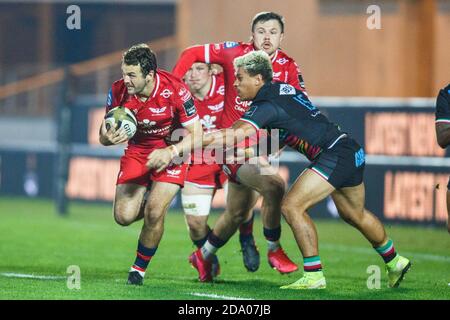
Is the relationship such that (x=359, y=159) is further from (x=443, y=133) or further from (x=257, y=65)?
(x=257, y=65)

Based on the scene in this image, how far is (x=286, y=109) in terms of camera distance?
1021cm

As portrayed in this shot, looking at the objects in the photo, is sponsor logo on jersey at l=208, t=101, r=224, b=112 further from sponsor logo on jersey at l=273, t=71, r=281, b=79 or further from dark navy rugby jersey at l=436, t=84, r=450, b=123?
dark navy rugby jersey at l=436, t=84, r=450, b=123

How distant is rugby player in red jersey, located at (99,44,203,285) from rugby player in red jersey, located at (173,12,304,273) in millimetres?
695

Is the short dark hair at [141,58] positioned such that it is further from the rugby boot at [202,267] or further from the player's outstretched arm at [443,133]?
the player's outstretched arm at [443,133]

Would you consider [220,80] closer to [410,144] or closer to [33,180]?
[410,144]

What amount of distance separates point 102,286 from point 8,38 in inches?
880

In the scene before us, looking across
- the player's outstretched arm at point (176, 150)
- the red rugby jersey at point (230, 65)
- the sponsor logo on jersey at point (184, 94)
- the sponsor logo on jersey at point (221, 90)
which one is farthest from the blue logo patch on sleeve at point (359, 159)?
the sponsor logo on jersey at point (221, 90)

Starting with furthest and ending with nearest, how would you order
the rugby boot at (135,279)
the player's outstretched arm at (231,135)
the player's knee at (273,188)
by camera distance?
the player's knee at (273,188), the rugby boot at (135,279), the player's outstretched arm at (231,135)

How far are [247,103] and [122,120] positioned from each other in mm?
1791

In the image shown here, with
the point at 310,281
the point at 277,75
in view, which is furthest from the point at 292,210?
the point at 277,75

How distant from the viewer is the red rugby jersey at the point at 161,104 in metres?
10.6

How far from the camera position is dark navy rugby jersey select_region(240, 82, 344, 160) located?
33.2 feet

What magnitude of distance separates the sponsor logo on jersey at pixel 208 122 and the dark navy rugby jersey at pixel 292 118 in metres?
1.88
